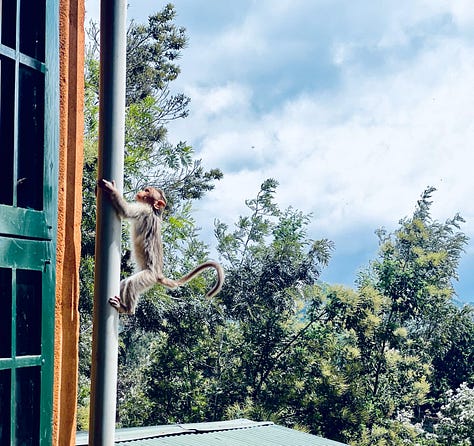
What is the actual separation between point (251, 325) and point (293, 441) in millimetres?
7398

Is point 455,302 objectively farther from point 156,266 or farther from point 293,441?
point 156,266

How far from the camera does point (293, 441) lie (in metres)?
6.30

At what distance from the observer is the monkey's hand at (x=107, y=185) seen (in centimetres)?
192

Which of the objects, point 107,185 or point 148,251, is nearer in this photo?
point 107,185

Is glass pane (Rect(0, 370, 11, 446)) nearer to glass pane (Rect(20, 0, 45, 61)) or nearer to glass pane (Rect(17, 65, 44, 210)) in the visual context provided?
glass pane (Rect(17, 65, 44, 210))

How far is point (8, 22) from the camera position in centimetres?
200

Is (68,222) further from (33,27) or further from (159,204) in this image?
(159,204)

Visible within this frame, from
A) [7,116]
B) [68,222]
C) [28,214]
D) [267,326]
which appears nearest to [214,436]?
[68,222]

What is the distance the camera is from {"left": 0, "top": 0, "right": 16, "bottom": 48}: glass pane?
1978 millimetres

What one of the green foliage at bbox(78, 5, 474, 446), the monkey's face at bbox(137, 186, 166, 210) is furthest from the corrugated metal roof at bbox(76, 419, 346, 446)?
the green foliage at bbox(78, 5, 474, 446)

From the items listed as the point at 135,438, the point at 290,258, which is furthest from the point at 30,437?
the point at 290,258

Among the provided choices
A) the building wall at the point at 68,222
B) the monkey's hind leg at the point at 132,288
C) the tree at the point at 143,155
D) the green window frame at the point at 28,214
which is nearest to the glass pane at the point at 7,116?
the green window frame at the point at 28,214

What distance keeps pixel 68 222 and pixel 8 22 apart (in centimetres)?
64

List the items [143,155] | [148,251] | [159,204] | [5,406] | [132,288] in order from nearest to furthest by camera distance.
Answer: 1. [5,406]
2. [132,288]
3. [148,251]
4. [159,204]
5. [143,155]
